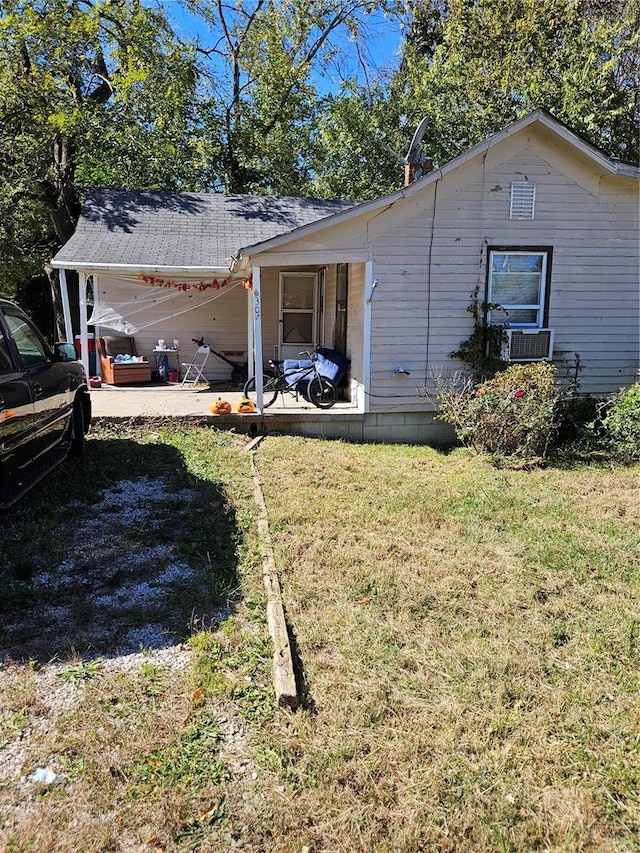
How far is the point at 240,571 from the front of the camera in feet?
13.4

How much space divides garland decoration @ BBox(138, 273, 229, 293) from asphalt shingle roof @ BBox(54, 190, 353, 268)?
460 millimetres

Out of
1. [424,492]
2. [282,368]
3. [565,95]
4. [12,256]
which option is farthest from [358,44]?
[424,492]

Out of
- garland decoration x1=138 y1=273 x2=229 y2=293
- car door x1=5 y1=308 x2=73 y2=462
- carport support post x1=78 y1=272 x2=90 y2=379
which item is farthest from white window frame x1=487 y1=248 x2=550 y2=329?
carport support post x1=78 y1=272 x2=90 y2=379

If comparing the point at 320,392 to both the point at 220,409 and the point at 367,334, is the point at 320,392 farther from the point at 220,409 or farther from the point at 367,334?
the point at 220,409

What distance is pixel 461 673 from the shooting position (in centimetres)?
296

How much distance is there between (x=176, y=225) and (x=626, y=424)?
32.1ft

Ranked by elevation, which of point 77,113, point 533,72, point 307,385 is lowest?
point 307,385

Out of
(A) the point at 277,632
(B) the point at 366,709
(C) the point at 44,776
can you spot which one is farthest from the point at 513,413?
(C) the point at 44,776

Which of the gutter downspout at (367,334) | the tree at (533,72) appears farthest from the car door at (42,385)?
the tree at (533,72)

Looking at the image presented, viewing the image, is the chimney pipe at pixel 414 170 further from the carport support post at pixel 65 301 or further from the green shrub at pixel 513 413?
the carport support post at pixel 65 301

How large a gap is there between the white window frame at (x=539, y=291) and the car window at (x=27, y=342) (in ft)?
20.1

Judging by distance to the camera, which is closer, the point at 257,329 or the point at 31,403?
the point at 31,403

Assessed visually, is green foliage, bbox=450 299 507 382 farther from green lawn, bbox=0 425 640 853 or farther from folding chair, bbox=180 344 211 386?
folding chair, bbox=180 344 211 386

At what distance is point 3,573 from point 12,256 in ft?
54.0
